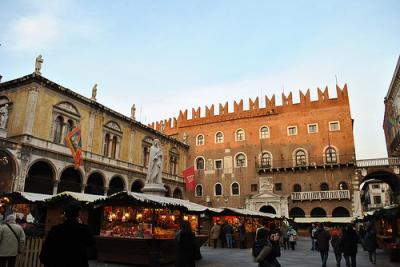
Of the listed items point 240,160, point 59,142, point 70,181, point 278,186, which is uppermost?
point 240,160

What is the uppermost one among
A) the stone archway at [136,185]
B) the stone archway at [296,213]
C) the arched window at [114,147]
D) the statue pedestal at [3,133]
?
the arched window at [114,147]

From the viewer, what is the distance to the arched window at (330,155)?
86.5 feet

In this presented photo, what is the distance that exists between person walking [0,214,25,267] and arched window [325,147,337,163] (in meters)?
25.0

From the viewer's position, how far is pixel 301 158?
2756 centimetres

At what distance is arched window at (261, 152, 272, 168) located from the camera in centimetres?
2846

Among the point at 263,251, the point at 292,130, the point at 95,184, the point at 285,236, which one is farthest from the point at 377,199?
the point at 263,251

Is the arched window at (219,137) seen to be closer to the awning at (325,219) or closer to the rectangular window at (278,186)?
the rectangular window at (278,186)

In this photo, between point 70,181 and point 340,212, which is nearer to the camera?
point 70,181

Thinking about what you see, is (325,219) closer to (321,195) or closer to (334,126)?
(321,195)

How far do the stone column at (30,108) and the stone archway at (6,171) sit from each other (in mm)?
1589

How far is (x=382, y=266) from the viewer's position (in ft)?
30.3

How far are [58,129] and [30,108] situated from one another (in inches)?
87.7

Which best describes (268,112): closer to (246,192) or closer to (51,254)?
(246,192)

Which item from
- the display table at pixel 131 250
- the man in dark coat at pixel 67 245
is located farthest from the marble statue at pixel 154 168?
the man in dark coat at pixel 67 245
